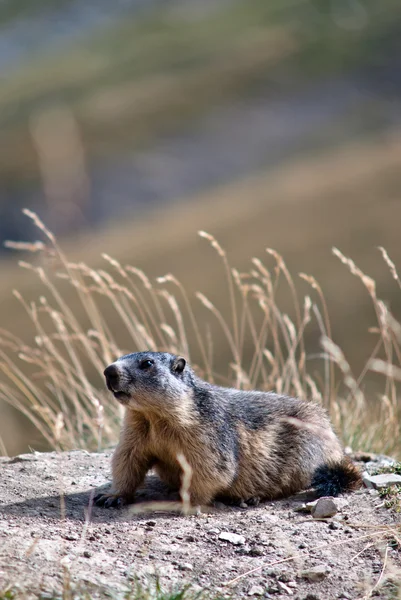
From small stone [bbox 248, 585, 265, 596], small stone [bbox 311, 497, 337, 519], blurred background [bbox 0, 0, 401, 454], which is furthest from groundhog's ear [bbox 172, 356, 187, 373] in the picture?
blurred background [bbox 0, 0, 401, 454]

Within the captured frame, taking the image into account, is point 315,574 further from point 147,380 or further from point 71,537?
point 147,380

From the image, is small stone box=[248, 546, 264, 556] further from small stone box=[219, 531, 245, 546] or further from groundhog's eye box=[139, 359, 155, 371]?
groundhog's eye box=[139, 359, 155, 371]

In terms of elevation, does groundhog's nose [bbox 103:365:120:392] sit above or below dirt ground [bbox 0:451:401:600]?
above

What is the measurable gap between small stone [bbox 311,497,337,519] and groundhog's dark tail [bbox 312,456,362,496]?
1.31 ft

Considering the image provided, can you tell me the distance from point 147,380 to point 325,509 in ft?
4.67

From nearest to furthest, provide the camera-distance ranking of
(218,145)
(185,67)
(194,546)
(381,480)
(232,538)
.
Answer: (194,546), (232,538), (381,480), (218,145), (185,67)

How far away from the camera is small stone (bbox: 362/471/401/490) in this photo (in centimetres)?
615

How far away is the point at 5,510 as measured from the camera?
18.0 ft

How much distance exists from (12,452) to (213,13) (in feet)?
310

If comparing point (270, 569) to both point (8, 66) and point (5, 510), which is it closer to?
point (5, 510)

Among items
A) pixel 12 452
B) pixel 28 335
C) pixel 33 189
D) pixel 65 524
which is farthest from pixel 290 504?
pixel 33 189

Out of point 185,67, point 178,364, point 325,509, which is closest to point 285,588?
point 325,509

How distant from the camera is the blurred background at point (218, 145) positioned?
99.2ft

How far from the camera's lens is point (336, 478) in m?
6.20
